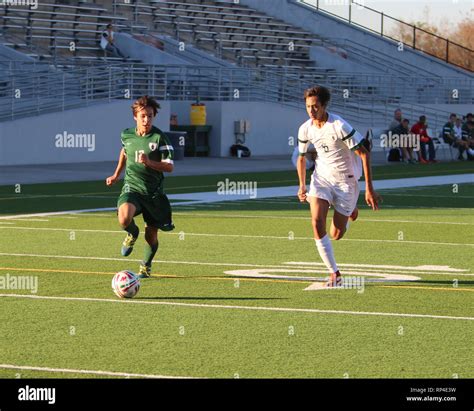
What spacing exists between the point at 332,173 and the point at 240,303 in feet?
5.98

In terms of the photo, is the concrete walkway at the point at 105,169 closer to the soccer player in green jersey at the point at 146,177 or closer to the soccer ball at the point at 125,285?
the soccer player in green jersey at the point at 146,177

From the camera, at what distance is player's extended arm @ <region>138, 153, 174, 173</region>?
12806mm

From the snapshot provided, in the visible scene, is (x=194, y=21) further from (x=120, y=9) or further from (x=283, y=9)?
(x=283, y=9)

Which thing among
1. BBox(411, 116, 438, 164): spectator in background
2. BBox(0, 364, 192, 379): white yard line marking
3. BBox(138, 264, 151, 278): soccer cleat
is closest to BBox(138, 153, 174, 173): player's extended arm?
BBox(138, 264, 151, 278): soccer cleat

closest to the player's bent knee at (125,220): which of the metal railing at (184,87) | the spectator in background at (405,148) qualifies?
the metal railing at (184,87)

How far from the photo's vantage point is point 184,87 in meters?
41.8

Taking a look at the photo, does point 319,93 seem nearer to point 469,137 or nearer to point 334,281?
point 334,281

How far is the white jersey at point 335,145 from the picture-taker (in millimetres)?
12641

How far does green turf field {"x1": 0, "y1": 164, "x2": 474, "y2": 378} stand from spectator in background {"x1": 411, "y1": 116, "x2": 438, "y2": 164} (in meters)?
18.5

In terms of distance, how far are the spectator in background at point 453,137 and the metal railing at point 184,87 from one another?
5.47 meters

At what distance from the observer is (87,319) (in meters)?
10.9

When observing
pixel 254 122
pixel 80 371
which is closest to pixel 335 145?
pixel 80 371
